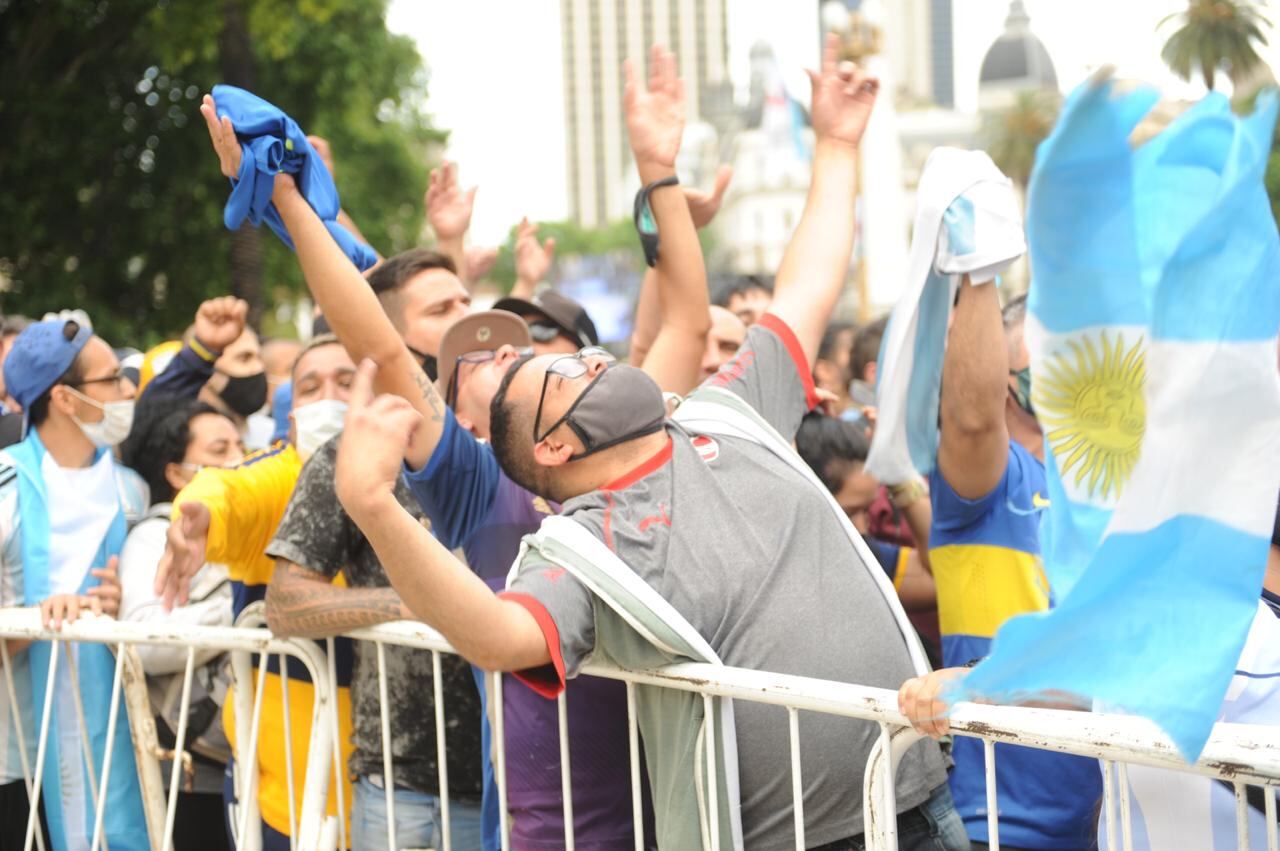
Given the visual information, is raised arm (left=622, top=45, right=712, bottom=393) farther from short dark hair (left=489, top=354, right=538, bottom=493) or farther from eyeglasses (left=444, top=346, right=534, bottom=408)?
short dark hair (left=489, top=354, right=538, bottom=493)

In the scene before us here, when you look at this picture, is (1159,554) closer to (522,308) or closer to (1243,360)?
(1243,360)

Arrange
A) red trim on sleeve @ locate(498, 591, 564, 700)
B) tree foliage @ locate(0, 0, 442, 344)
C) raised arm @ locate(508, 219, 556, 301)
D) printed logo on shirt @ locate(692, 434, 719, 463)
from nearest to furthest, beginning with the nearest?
red trim on sleeve @ locate(498, 591, 564, 700), printed logo on shirt @ locate(692, 434, 719, 463), raised arm @ locate(508, 219, 556, 301), tree foliage @ locate(0, 0, 442, 344)

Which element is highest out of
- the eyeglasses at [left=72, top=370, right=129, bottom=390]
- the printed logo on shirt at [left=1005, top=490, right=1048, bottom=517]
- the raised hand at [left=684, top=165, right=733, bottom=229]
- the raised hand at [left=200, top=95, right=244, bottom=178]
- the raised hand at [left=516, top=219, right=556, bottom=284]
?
the raised hand at [left=200, top=95, right=244, bottom=178]

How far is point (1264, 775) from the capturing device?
6.24 ft

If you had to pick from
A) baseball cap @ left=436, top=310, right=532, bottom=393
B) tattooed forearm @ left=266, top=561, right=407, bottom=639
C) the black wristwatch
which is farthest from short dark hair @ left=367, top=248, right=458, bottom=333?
tattooed forearm @ left=266, top=561, right=407, bottom=639

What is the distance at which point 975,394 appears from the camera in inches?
125

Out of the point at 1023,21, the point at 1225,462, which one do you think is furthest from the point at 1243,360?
the point at 1023,21

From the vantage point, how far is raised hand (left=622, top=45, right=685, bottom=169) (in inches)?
154

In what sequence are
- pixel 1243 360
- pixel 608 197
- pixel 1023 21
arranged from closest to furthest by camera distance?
pixel 1243 360, pixel 1023 21, pixel 608 197

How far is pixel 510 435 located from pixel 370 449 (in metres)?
0.57

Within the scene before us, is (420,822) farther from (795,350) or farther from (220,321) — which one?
(220,321)

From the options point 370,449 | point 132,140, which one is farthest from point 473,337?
point 132,140

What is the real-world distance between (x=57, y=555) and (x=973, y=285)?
2.85m

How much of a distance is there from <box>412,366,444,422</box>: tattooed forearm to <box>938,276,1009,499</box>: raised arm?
3.72ft
